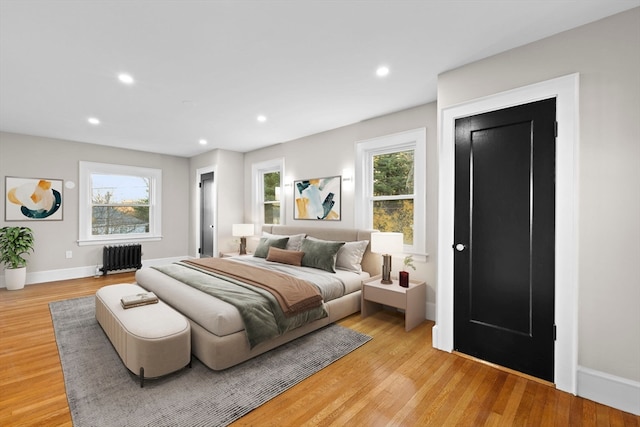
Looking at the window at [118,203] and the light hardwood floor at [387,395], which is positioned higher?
the window at [118,203]

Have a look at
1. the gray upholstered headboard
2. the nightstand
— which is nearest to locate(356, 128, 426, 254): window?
the gray upholstered headboard

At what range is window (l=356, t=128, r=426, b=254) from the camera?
142 inches

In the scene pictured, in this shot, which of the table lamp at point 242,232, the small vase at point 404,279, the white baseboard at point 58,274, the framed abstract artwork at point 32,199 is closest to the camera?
the small vase at point 404,279

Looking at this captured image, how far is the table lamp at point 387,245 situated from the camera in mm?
3311

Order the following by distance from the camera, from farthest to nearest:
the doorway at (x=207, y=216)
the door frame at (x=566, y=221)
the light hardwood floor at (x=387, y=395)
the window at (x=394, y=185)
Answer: the doorway at (x=207, y=216) < the window at (x=394, y=185) < the door frame at (x=566, y=221) < the light hardwood floor at (x=387, y=395)

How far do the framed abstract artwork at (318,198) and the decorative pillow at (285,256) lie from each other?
2.97 feet

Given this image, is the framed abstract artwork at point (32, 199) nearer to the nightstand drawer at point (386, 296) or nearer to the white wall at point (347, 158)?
the white wall at point (347, 158)

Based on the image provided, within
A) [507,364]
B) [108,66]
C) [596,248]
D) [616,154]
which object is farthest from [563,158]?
[108,66]

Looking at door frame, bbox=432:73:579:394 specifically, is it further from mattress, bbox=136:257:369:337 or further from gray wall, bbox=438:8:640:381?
mattress, bbox=136:257:369:337

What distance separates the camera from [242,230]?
5.66m

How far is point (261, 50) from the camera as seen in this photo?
238 centimetres

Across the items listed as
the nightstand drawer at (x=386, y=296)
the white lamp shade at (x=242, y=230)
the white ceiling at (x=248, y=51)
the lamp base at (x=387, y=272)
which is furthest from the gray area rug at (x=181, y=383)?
the white lamp shade at (x=242, y=230)

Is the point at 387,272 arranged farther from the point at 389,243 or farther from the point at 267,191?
the point at 267,191

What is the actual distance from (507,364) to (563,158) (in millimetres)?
1693
